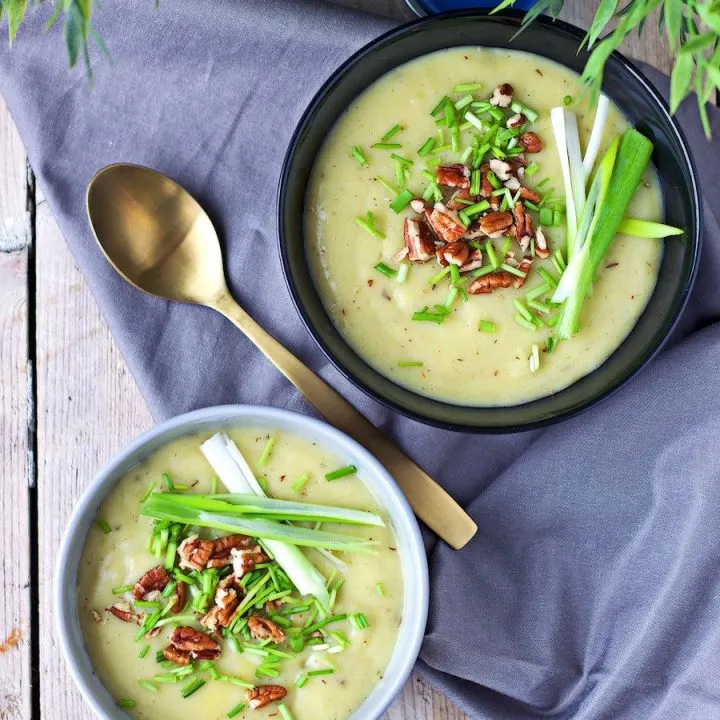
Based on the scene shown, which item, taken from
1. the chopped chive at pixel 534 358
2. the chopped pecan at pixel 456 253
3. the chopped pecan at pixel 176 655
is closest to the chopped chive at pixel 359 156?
the chopped pecan at pixel 456 253

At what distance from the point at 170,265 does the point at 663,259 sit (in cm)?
91

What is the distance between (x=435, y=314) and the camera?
1693mm

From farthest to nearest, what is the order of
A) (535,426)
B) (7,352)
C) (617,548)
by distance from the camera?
(7,352)
(617,548)
(535,426)

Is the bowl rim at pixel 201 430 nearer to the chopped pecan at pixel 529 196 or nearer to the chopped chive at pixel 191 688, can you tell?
the chopped chive at pixel 191 688

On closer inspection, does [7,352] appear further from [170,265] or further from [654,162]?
[654,162]

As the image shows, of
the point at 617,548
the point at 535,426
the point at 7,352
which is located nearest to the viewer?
the point at 535,426

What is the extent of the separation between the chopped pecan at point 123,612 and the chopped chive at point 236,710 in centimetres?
23

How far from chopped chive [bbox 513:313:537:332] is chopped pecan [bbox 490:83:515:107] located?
0.37 metres

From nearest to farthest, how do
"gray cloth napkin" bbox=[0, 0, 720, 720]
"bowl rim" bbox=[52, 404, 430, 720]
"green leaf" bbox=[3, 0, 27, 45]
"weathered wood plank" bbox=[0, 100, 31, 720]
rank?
"green leaf" bbox=[3, 0, 27, 45] < "bowl rim" bbox=[52, 404, 430, 720] < "gray cloth napkin" bbox=[0, 0, 720, 720] < "weathered wood plank" bbox=[0, 100, 31, 720]

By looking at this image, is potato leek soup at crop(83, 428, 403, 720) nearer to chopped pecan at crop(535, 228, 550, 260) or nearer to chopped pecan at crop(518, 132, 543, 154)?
chopped pecan at crop(535, 228, 550, 260)

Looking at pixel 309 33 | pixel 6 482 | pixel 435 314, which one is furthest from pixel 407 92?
pixel 6 482

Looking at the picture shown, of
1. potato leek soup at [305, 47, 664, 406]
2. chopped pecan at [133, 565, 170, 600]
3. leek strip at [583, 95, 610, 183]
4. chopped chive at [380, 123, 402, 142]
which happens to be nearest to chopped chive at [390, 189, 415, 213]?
potato leek soup at [305, 47, 664, 406]

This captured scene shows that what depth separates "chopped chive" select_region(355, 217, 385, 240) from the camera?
5.59 feet

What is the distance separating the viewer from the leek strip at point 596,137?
1.71 meters
